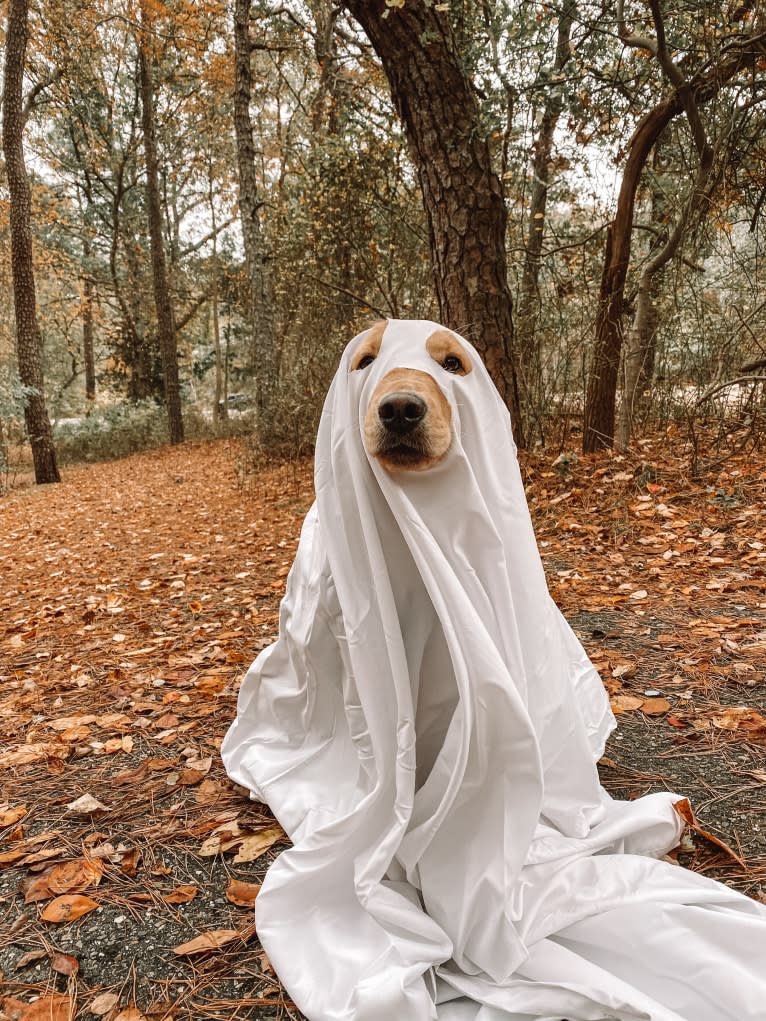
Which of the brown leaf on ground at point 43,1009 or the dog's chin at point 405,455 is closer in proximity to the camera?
the brown leaf on ground at point 43,1009

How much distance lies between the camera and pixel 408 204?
8633 mm

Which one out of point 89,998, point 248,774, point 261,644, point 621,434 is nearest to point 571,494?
point 621,434

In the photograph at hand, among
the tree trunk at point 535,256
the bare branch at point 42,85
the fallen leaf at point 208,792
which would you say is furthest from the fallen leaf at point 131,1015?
the bare branch at point 42,85

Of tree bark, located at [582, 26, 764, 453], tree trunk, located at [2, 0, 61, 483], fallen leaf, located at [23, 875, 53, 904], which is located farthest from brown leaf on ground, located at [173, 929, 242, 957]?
tree trunk, located at [2, 0, 61, 483]

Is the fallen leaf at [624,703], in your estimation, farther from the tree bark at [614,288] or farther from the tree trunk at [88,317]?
the tree trunk at [88,317]

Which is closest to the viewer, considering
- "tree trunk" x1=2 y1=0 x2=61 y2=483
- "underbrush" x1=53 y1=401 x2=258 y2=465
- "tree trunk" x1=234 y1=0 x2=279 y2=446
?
"tree trunk" x1=234 y1=0 x2=279 y2=446

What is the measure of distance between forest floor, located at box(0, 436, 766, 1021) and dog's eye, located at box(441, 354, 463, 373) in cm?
157

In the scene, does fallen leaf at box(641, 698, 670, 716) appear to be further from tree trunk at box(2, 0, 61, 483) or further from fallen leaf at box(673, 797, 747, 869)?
tree trunk at box(2, 0, 61, 483)

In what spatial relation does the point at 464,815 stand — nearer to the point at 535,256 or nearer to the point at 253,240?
the point at 535,256

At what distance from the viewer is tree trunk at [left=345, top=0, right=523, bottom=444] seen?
4.20 m

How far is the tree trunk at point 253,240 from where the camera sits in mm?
8570

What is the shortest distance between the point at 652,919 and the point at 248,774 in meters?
1.40

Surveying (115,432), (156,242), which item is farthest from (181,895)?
(156,242)

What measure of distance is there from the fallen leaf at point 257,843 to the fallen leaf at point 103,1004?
49 cm
